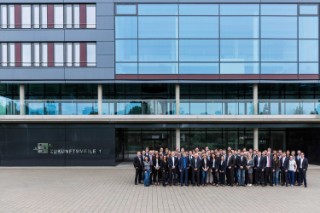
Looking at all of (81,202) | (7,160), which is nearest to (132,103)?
(7,160)

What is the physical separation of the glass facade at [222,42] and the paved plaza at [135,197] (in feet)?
31.6

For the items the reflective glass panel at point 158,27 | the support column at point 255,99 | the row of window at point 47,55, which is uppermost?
the reflective glass panel at point 158,27

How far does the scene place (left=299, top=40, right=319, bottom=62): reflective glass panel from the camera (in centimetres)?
2536

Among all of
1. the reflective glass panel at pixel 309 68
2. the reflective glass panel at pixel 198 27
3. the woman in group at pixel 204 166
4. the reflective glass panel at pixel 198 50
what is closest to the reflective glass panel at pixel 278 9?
the reflective glass panel at pixel 198 27

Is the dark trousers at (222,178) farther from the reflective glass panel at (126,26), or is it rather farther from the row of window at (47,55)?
the row of window at (47,55)

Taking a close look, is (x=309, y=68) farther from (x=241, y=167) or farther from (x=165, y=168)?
(x=165, y=168)

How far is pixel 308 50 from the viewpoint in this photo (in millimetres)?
25406

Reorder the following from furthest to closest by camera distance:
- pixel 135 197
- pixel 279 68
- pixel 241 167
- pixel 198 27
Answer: pixel 198 27, pixel 279 68, pixel 241 167, pixel 135 197

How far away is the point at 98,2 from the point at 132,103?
8.02 meters

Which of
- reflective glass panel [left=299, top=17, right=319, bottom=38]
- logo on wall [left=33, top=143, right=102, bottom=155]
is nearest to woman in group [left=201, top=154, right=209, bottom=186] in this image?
logo on wall [left=33, top=143, right=102, bottom=155]

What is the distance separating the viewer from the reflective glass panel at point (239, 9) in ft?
84.3

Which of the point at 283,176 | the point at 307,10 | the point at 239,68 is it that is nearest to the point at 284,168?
the point at 283,176

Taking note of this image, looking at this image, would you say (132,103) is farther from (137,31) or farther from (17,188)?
(17,188)

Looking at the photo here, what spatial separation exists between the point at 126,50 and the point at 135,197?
14.2 m
